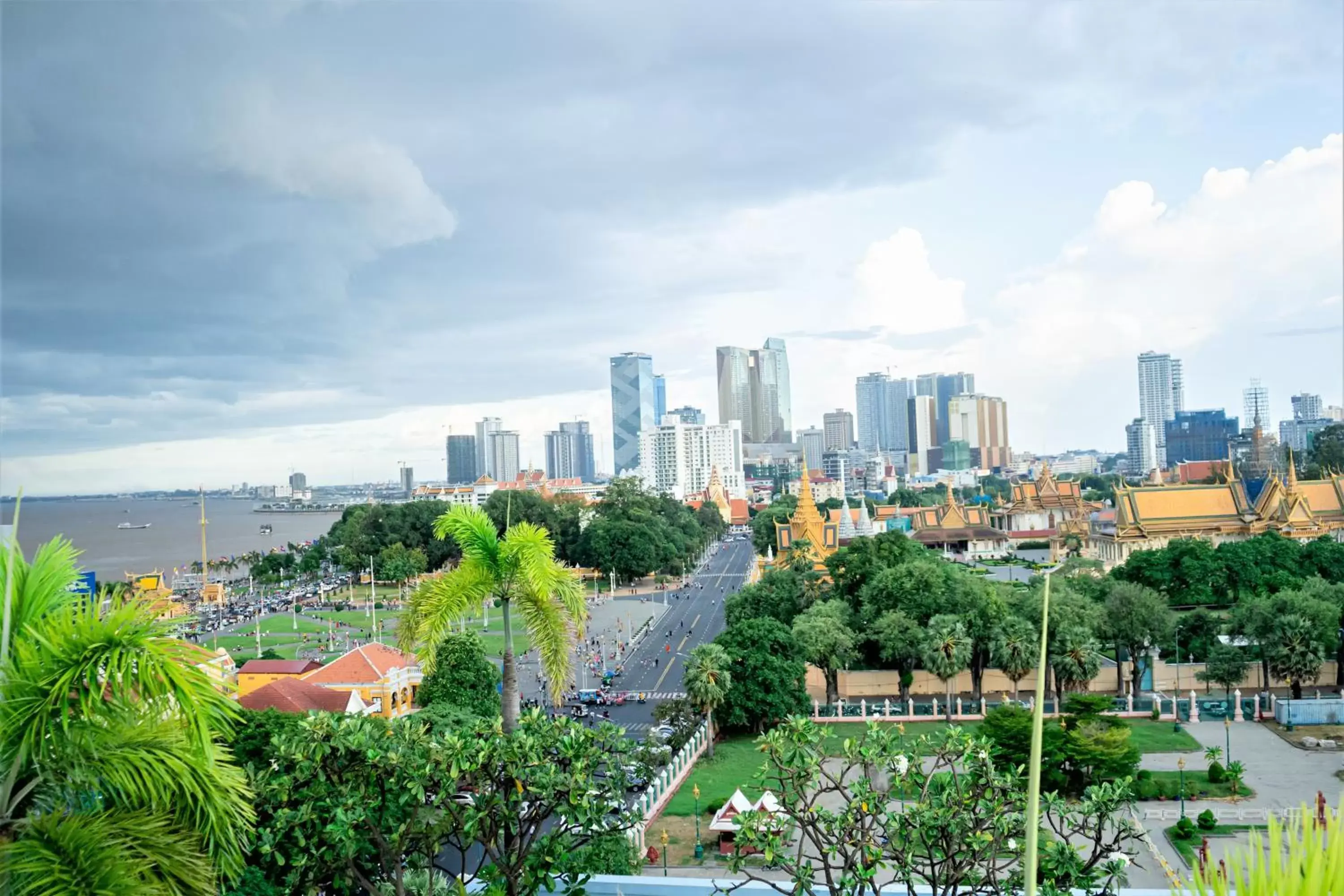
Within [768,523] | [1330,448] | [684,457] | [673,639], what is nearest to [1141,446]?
[684,457]

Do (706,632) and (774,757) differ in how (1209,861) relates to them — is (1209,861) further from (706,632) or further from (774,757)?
(706,632)

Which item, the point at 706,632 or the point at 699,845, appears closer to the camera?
the point at 699,845

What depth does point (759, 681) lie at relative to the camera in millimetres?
25516

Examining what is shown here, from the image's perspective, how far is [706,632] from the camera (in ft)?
145

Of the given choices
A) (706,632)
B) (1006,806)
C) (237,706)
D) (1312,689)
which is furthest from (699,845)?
(706,632)

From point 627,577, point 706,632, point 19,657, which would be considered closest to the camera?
point 19,657

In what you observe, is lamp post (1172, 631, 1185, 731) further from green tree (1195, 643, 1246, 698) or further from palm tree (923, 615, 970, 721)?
palm tree (923, 615, 970, 721)

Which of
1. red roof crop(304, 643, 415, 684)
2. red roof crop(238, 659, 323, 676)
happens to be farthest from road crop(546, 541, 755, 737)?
red roof crop(238, 659, 323, 676)

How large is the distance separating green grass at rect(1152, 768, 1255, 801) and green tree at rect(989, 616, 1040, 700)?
15.6 feet

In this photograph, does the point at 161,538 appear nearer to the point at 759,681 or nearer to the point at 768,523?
the point at 768,523

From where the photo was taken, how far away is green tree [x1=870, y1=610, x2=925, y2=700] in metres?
28.4

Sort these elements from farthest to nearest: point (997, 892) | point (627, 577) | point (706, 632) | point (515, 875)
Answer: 1. point (627, 577)
2. point (706, 632)
3. point (515, 875)
4. point (997, 892)

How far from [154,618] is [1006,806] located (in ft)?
23.2

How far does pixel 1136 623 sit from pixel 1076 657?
3773 millimetres
